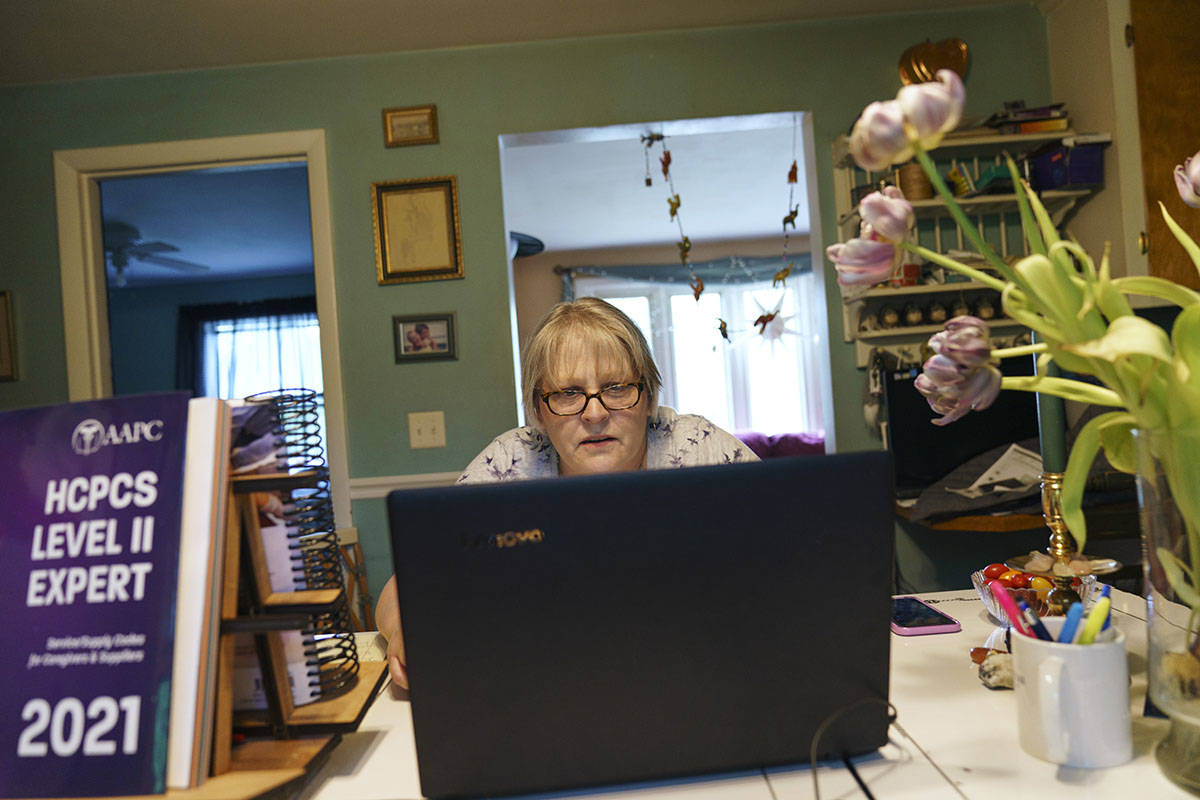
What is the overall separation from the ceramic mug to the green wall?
2.18 m

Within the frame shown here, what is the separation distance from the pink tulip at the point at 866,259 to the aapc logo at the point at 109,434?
0.58 m

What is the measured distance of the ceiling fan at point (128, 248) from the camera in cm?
502

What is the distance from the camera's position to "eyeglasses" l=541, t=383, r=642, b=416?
1422 mm

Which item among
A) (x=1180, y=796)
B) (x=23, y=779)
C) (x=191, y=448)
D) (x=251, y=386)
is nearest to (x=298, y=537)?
(x=191, y=448)

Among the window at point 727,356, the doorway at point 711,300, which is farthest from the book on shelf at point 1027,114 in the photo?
the window at point 727,356

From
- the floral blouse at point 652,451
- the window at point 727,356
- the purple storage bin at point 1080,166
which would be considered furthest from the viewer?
the window at point 727,356

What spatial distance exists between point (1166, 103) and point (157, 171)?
3.19m

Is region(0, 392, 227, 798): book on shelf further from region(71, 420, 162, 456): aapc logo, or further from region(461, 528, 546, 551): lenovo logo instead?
region(461, 528, 546, 551): lenovo logo

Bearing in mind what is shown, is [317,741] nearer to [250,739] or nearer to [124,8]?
[250,739]

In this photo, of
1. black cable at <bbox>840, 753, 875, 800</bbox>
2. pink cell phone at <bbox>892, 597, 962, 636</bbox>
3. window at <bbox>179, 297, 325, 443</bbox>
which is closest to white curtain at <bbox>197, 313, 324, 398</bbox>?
window at <bbox>179, 297, 325, 443</bbox>

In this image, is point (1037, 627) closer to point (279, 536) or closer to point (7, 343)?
point (279, 536)

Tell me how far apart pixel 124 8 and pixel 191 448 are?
7.63 ft

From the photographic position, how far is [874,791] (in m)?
0.65

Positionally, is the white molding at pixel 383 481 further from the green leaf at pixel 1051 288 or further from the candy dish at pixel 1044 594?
the green leaf at pixel 1051 288
